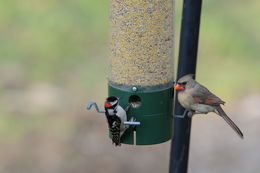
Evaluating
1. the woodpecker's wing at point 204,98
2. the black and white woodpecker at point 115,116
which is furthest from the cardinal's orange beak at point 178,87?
the black and white woodpecker at point 115,116

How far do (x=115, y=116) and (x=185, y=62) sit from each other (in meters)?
0.60

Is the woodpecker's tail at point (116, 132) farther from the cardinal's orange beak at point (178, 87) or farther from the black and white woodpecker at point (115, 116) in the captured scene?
the cardinal's orange beak at point (178, 87)

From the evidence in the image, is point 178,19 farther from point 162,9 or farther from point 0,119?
point 162,9

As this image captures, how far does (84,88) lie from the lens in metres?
8.05

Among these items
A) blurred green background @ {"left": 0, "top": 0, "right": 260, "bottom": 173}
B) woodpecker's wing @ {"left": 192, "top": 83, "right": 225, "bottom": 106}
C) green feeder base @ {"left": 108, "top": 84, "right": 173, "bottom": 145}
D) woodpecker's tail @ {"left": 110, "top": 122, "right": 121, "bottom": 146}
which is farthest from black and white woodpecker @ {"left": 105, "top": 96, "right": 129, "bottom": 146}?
blurred green background @ {"left": 0, "top": 0, "right": 260, "bottom": 173}

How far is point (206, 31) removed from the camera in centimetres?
880

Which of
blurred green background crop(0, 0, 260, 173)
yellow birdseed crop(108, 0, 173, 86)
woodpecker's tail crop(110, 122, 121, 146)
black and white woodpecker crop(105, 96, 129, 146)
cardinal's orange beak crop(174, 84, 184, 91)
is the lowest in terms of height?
blurred green background crop(0, 0, 260, 173)

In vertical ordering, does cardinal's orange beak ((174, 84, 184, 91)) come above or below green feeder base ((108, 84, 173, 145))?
above

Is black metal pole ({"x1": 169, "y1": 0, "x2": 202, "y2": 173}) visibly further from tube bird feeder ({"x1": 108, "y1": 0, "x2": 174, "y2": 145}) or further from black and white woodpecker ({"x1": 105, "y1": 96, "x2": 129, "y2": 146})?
black and white woodpecker ({"x1": 105, "y1": 96, "x2": 129, "y2": 146})

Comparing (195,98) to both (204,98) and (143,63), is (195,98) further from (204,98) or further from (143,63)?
(143,63)

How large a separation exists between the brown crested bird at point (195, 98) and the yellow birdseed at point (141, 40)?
24cm

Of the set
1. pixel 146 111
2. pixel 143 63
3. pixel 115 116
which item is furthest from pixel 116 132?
pixel 143 63

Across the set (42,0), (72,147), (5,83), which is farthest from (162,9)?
(42,0)

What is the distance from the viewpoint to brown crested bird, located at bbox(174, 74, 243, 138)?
14.6ft
